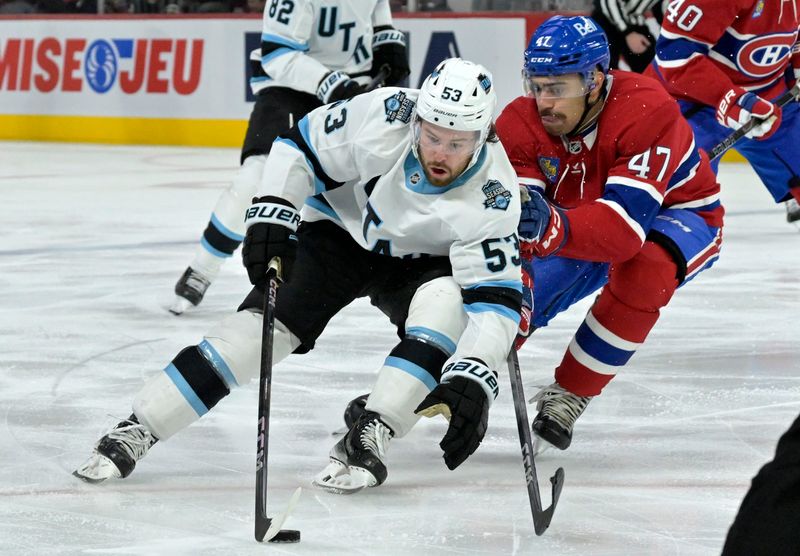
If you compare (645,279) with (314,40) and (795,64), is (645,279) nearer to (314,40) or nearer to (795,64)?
(795,64)

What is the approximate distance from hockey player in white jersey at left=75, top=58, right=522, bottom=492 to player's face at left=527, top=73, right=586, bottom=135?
32 cm

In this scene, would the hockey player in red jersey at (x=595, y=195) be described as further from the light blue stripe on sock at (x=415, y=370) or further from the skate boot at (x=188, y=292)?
the skate boot at (x=188, y=292)

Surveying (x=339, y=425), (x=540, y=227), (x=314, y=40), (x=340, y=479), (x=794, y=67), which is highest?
(x=540, y=227)

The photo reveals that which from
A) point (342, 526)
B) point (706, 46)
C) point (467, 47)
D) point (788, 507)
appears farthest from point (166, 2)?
point (788, 507)

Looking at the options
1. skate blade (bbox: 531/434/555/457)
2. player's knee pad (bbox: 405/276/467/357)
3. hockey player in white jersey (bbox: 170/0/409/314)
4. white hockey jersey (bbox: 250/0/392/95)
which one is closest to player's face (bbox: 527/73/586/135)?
player's knee pad (bbox: 405/276/467/357)

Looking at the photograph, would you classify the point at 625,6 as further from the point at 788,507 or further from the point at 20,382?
the point at 788,507

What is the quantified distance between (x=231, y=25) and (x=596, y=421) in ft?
21.2

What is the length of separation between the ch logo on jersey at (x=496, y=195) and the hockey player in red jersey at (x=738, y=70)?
5.65 feet

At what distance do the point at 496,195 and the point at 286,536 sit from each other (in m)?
0.70

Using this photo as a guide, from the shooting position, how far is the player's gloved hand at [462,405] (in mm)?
2133

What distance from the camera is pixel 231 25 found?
8883 millimetres

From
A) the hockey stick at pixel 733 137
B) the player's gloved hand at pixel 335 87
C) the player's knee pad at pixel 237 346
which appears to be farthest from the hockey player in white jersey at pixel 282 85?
the player's knee pad at pixel 237 346

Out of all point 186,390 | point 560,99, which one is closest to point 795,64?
point 560,99

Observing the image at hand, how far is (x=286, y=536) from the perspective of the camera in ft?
6.89
